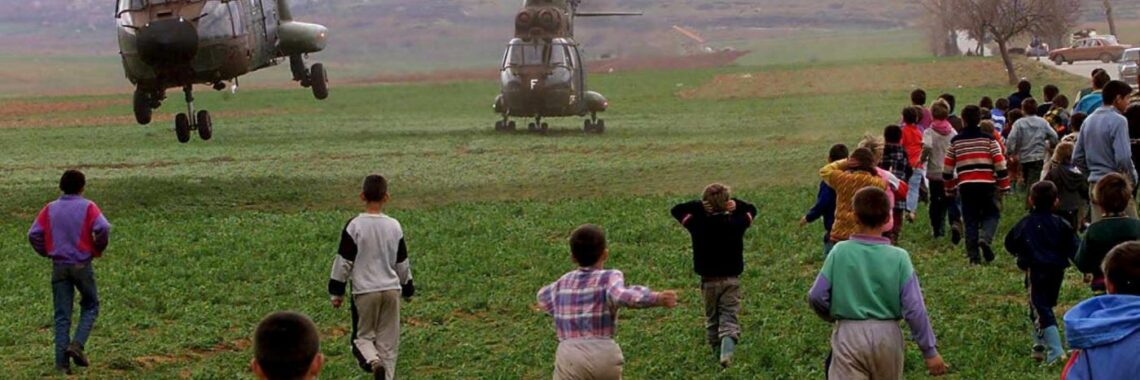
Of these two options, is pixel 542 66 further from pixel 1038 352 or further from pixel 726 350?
pixel 1038 352

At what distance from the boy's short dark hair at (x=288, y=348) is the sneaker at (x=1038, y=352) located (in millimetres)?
7394

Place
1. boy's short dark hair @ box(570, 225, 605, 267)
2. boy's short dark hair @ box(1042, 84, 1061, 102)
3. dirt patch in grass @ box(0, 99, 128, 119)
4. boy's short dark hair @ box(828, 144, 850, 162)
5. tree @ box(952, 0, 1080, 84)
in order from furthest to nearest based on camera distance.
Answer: dirt patch in grass @ box(0, 99, 128, 119) < tree @ box(952, 0, 1080, 84) < boy's short dark hair @ box(1042, 84, 1061, 102) < boy's short dark hair @ box(828, 144, 850, 162) < boy's short dark hair @ box(570, 225, 605, 267)

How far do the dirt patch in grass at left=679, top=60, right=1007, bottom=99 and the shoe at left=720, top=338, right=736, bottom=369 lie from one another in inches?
2003

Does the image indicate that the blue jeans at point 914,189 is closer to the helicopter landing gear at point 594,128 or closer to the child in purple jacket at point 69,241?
the child in purple jacket at point 69,241

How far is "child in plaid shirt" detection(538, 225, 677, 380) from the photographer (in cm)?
750

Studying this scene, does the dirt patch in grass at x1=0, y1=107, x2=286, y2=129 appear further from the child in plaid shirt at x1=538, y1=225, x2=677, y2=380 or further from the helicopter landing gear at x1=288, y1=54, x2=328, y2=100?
the child in plaid shirt at x1=538, y1=225, x2=677, y2=380

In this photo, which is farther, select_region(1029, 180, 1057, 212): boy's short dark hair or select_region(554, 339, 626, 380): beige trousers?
select_region(1029, 180, 1057, 212): boy's short dark hair

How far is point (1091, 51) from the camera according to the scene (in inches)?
2896

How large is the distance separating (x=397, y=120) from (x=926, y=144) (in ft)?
129

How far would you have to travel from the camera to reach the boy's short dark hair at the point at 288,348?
4.64 m

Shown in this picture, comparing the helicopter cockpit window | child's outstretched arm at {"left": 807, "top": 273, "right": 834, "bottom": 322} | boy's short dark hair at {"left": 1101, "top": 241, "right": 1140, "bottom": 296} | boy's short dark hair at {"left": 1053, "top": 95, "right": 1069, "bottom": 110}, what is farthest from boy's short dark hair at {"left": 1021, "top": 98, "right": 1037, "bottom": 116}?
the helicopter cockpit window

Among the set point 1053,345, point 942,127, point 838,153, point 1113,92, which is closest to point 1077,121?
point 942,127

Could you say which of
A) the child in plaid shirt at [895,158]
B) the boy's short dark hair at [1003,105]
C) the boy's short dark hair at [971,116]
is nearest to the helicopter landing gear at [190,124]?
the boy's short dark hair at [1003,105]

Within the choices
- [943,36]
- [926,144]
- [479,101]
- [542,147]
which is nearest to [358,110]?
[479,101]
